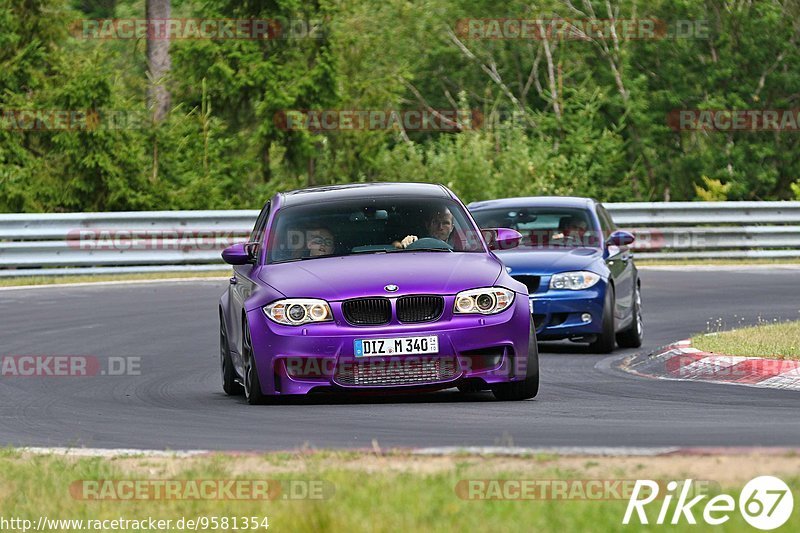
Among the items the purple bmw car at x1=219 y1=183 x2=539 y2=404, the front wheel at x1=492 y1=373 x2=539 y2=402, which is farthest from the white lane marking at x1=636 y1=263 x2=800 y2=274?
the front wheel at x1=492 y1=373 x2=539 y2=402

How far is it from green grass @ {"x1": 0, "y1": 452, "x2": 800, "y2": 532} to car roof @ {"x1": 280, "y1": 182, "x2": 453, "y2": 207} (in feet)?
14.1

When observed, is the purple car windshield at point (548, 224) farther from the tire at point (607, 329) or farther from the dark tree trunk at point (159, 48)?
the dark tree trunk at point (159, 48)

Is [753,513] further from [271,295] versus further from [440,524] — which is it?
[271,295]

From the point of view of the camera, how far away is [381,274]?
1107 centimetres

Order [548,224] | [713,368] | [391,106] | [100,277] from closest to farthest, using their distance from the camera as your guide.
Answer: [713,368], [548,224], [100,277], [391,106]

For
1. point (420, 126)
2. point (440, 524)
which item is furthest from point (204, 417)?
point (420, 126)

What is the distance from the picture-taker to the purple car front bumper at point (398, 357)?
425 inches

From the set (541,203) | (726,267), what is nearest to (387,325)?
(541,203)

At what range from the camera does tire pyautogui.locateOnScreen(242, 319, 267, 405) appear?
11.2 m

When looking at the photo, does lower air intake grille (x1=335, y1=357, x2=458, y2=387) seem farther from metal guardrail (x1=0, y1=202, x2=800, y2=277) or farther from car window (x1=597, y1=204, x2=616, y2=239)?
metal guardrail (x1=0, y1=202, x2=800, y2=277)

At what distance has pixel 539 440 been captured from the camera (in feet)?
28.2

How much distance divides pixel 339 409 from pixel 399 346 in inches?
22.2

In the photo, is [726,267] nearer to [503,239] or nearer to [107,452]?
[503,239]

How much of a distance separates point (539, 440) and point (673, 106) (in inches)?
1366
